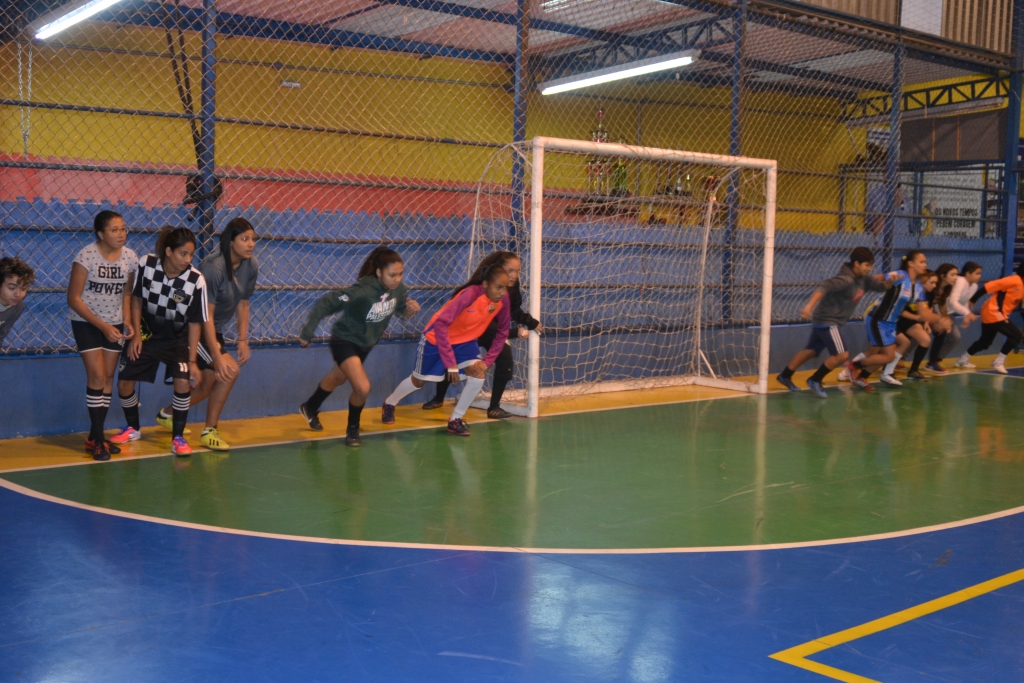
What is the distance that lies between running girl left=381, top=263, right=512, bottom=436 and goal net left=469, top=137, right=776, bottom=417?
2.07 feet

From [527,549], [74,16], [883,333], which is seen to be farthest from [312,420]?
[74,16]

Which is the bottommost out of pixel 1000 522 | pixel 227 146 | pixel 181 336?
pixel 1000 522

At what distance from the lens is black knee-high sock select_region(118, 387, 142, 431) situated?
675 centimetres

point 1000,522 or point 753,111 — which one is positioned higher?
point 753,111

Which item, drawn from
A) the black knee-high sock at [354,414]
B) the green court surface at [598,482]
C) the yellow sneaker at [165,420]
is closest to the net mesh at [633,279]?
the green court surface at [598,482]

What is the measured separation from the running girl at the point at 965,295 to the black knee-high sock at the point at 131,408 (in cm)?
943

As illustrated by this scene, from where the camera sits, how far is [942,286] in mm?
11453

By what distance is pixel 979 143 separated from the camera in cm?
1553

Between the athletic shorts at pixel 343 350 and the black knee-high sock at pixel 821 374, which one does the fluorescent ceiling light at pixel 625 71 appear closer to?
the black knee-high sock at pixel 821 374

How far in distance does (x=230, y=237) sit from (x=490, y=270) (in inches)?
74.3

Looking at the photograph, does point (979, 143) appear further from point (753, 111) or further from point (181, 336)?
point (181, 336)

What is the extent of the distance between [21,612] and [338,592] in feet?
3.88

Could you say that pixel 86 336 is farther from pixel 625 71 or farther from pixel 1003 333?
pixel 1003 333

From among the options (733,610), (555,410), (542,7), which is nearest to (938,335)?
(555,410)
